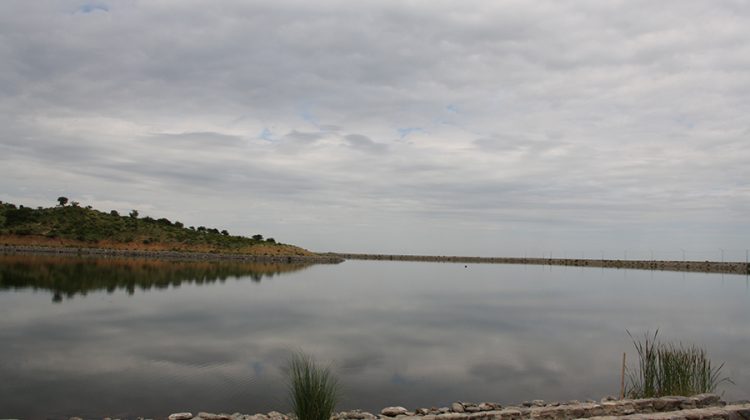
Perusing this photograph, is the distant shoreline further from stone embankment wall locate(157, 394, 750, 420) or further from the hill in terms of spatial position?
stone embankment wall locate(157, 394, 750, 420)

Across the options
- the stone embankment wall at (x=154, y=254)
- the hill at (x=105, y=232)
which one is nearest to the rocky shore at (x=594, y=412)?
the stone embankment wall at (x=154, y=254)

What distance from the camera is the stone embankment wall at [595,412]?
859 cm

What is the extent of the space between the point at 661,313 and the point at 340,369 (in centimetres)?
2737

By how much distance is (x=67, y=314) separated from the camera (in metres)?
24.8

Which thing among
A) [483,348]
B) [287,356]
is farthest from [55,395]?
[483,348]

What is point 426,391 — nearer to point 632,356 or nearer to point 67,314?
point 632,356

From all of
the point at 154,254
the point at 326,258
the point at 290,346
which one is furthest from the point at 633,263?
the point at 290,346

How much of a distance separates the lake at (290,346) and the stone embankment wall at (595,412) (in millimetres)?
1511

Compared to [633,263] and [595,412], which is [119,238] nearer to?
[595,412]

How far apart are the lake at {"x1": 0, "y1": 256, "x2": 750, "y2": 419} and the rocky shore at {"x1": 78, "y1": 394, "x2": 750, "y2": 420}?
60.0 inches

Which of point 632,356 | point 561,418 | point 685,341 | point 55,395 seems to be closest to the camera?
point 561,418

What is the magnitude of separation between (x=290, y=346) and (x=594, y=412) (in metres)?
12.2

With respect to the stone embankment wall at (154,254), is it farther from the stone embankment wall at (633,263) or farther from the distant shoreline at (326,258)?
the stone embankment wall at (633,263)

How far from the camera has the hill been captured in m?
84.4
